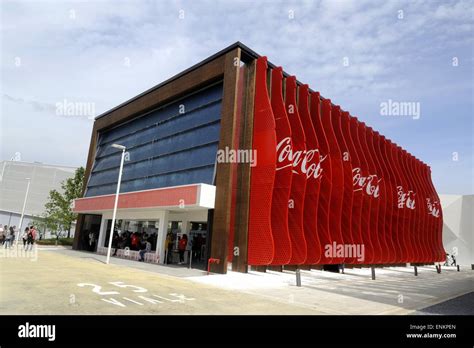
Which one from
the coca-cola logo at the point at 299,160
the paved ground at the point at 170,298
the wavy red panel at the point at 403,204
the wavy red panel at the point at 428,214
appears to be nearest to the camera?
the paved ground at the point at 170,298

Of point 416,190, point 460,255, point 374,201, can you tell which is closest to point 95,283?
point 374,201

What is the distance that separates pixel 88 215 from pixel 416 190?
39.2 metres

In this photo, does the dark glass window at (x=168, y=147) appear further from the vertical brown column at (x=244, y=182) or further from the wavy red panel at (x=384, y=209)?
the wavy red panel at (x=384, y=209)

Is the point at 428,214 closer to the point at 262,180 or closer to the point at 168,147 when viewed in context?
the point at 262,180

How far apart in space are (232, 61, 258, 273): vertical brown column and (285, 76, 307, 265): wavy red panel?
3.07 m

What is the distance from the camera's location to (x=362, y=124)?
32.6m

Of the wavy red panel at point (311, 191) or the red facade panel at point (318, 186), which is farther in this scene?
the wavy red panel at point (311, 191)

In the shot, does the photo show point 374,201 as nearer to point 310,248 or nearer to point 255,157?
point 310,248

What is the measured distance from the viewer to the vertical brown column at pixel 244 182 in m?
19.0

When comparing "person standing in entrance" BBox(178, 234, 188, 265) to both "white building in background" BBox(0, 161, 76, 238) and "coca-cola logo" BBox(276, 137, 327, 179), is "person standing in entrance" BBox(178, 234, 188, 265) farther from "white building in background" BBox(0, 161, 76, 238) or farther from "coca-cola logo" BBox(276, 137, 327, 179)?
"white building in background" BBox(0, 161, 76, 238)

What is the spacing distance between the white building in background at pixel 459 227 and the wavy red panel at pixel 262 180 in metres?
60.8

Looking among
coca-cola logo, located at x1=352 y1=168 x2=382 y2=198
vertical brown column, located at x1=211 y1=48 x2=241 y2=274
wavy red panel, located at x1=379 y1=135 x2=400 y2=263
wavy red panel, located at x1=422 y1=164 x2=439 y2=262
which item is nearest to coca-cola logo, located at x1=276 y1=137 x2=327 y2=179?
vertical brown column, located at x1=211 y1=48 x2=241 y2=274

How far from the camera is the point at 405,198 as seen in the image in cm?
3750

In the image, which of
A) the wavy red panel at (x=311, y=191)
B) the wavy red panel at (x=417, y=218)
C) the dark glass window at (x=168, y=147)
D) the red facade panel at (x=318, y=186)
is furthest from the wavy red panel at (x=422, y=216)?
the dark glass window at (x=168, y=147)
